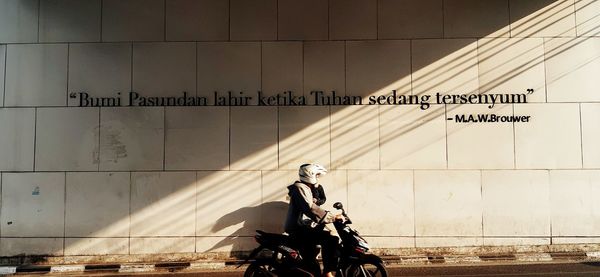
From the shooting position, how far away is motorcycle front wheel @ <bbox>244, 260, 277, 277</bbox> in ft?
18.1

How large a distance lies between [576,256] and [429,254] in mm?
2538

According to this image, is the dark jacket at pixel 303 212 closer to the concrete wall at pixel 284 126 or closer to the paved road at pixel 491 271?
the paved road at pixel 491 271

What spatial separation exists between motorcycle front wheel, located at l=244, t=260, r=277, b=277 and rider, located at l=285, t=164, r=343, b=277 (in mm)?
492

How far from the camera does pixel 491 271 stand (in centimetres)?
688

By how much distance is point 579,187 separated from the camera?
7.74 meters

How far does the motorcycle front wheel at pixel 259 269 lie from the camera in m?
5.52

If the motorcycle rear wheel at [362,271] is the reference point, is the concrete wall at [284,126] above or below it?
above

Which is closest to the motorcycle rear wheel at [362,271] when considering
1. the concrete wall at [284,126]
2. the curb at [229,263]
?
the curb at [229,263]

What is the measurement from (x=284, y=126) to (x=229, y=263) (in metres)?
2.61

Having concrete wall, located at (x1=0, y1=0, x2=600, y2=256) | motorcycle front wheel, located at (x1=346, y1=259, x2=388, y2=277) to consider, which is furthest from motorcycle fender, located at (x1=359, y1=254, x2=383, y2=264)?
concrete wall, located at (x1=0, y1=0, x2=600, y2=256)

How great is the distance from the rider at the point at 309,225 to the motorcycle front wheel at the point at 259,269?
49 cm

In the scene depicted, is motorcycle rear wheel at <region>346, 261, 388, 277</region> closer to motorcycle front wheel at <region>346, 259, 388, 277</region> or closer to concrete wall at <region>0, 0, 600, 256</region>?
motorcycle front wheel at <region>346, 259, 388, 277</region>

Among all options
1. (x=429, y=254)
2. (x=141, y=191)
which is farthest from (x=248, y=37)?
(x=429, y=254)

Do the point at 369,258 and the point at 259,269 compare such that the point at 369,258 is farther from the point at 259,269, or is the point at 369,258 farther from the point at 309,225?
the point at 259,269
